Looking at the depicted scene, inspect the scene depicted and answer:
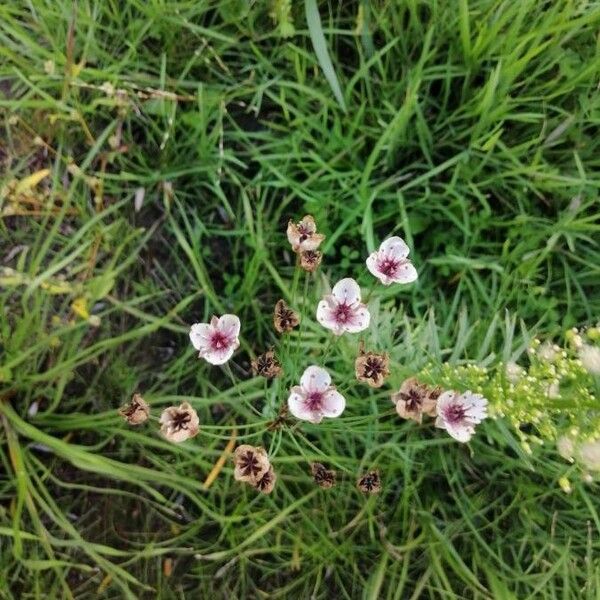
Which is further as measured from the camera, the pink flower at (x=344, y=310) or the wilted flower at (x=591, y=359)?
the pink flower at (x=344, y=310)

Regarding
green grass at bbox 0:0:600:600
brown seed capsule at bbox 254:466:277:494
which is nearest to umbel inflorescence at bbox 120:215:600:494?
brown seed capsule at bbox 254:466:277:494

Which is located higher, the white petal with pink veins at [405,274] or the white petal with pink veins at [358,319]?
the white petal with pink veins at [405,274]

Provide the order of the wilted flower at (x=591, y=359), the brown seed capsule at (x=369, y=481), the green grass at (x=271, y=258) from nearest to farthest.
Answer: the wilted flower at (x=591, y=359)
the brown seed capsule at (x=369, y=481)
the green grass at (x=271, y=258)

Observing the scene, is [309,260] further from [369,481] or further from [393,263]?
[369,481]

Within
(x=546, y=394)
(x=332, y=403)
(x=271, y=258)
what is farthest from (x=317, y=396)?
(x=271, y=258)

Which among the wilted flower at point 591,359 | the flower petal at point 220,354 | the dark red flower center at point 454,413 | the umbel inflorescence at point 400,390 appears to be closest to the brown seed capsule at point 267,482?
the umbel inflorescence at point 400,390

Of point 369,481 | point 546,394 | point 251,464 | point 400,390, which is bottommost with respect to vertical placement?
point 369,481

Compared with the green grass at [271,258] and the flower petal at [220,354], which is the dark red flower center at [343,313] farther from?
the green grass at [271,258]
